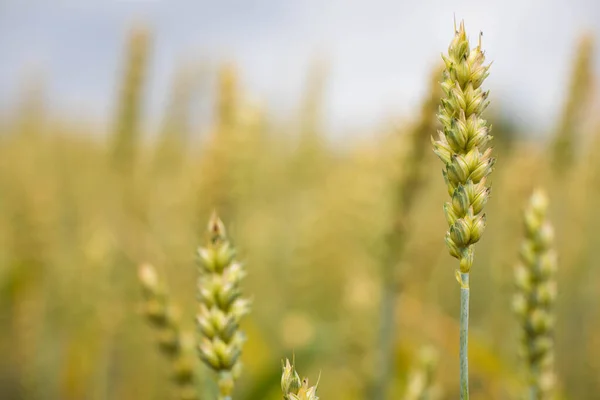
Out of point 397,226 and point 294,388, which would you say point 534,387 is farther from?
point 397,226

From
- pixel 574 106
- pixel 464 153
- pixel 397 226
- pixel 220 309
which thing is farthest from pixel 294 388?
pixel 574 106

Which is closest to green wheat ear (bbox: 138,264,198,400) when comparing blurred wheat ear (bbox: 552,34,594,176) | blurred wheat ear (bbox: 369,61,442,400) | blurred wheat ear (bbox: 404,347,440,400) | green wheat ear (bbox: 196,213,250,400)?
green wheat ear (bbox: 196,213,250,400)

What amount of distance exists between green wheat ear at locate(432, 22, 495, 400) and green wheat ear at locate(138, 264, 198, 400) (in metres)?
0.63

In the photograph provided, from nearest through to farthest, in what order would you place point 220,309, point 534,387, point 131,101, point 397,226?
point 220,309 < point 534,387 < point 397,226 < point 131,101

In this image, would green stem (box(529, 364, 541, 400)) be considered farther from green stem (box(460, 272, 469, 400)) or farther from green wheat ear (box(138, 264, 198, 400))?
green wheat ear (box(138, 264, 198, 400))

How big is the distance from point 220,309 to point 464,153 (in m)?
0.42

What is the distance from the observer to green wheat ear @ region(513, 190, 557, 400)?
1146 millimetres

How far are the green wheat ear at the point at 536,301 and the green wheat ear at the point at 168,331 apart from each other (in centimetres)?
63

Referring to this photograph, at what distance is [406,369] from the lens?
2822mm

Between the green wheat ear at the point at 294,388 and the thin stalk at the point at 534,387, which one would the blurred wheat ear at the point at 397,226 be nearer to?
Result: the thin stalk at the point at 534,387

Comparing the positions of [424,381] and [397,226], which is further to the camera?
[397,226]

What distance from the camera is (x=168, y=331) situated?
4.04 feet

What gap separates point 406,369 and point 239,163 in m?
1.19

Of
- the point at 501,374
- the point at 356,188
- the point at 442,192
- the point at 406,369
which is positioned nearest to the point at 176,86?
the point at 356,188
